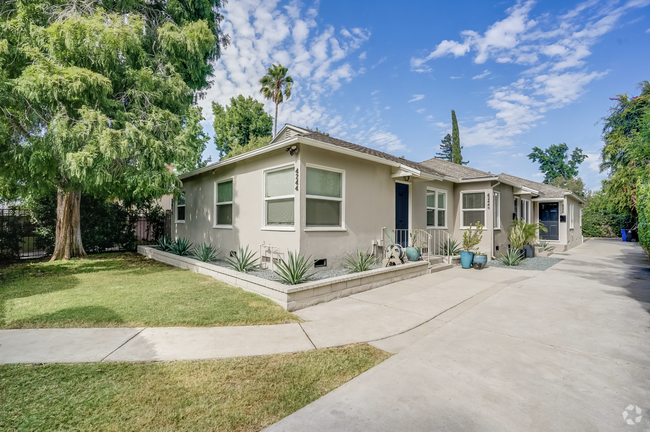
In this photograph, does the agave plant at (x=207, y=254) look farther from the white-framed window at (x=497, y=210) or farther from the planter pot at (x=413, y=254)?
the white-framed window at (x=497, y=210)

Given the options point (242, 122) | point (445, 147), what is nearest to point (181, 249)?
point (242, 122)

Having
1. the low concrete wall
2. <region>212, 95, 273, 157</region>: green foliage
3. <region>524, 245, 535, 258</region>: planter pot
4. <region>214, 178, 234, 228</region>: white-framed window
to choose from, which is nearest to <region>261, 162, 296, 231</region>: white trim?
the low concrete wall

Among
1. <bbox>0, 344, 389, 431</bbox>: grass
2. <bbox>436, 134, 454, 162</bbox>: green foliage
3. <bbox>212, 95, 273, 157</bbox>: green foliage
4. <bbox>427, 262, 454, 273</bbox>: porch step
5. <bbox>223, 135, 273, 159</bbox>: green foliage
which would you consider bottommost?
<bbox>0, 344, 389, 431</bbox>: grass

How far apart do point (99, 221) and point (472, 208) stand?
49.2 feet

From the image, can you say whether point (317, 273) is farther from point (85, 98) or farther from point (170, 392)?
point (85, 98)

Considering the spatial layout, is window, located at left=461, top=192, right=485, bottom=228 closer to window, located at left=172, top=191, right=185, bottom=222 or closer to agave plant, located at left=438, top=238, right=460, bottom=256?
Result: agave plant, located at left=438, top=238, right=460, bottom=256

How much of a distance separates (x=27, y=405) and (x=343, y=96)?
58.6 feet

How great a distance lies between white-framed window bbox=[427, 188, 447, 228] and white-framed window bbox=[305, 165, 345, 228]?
4.67 m

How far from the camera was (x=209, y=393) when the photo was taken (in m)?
2.53

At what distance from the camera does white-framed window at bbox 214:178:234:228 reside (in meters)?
9.46

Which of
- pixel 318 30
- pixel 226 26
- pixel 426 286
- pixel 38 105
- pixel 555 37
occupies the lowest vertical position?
pixel 426 286

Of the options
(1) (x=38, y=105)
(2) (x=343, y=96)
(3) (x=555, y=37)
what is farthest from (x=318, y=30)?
(1) (x=38, y=105)

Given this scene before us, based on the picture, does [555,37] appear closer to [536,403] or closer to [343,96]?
[343,96]

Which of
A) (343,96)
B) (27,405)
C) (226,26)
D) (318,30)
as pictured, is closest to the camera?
(27,405)
